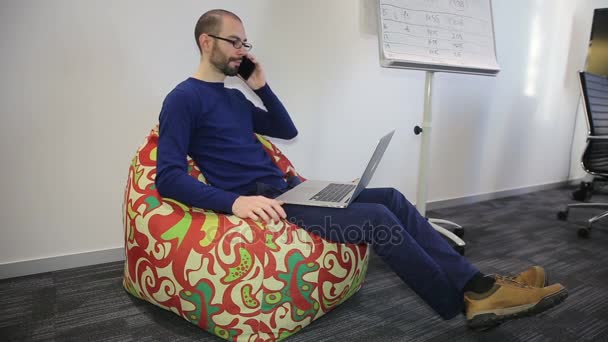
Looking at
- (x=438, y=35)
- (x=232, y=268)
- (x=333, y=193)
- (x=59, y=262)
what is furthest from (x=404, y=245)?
(x=59, y=262)

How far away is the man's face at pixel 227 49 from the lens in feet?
4.68

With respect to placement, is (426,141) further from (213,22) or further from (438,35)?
(213,22)

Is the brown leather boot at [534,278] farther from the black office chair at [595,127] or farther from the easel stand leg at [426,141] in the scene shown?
the black office chair at [595,127]

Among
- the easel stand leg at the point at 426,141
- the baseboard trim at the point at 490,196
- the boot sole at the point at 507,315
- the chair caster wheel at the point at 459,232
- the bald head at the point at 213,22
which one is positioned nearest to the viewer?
the boot sole at the point at 507,315

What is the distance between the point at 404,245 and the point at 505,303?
1.20 feet

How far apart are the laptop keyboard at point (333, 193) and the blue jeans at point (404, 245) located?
0.17ft

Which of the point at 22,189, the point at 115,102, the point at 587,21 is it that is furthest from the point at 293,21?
the point at 587,21

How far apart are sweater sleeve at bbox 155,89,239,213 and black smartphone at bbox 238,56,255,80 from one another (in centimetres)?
46

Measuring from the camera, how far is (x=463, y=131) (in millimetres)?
3199

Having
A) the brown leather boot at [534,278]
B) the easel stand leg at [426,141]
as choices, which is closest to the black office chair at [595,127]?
the easel stand leg at [426,141]

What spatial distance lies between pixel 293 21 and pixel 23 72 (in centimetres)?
138

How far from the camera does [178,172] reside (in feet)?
4.00

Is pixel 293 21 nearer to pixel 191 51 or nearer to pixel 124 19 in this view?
pixel 191 51

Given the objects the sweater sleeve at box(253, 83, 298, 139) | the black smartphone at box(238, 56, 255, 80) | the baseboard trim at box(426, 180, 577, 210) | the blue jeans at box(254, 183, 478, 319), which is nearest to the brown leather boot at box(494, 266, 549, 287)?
the blue jeans at box(254, 183, 478, 319)
